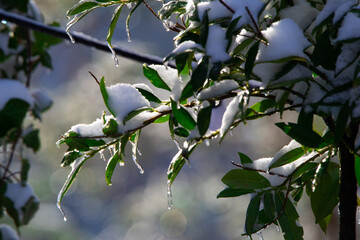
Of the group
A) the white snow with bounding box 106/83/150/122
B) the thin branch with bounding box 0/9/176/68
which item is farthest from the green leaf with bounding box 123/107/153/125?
the thin branch with bounding box 0/9/176/68

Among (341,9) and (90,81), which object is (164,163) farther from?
(341,9)

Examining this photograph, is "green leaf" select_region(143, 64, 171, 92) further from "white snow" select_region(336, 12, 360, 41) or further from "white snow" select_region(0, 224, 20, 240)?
"white snow" select_region(0, 224, 20, 240)

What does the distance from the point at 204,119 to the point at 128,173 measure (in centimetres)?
608

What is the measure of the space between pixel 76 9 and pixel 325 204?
0.37 metres

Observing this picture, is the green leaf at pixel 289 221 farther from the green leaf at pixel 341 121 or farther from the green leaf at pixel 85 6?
the green leaf at pixel 85 6

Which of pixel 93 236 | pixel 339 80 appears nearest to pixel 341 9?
pixel 339 80

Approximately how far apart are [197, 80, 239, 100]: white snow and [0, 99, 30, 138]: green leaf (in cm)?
83

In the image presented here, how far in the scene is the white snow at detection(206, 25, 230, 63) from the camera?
0.41 m

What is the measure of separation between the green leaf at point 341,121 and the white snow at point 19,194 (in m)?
1.02

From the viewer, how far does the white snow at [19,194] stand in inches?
47.4

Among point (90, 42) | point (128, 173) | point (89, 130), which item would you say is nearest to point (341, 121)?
point (89, 130)

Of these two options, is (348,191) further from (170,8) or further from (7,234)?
(7,234)

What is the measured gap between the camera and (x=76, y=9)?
53cm

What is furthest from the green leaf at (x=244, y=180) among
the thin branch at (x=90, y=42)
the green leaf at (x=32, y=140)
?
the green leaf at (x=32, y=140)
